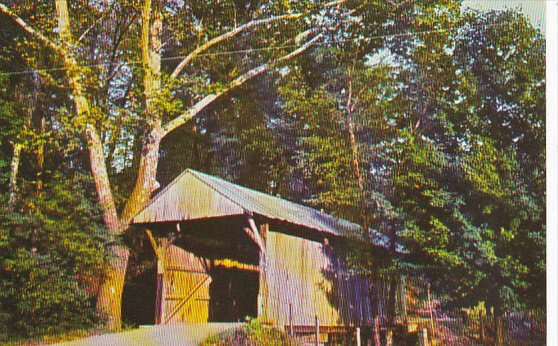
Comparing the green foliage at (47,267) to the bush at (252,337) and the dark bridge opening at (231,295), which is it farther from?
the bush at (252,337)

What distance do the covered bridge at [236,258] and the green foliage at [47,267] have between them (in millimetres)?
1631

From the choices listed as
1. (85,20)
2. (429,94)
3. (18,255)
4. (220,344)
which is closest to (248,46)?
(85,20)

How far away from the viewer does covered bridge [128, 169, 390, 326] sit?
41.6ft

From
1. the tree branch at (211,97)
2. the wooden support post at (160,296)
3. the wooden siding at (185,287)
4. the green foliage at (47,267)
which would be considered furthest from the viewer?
the tree branch at (211,97)

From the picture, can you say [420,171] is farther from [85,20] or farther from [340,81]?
[85,20]

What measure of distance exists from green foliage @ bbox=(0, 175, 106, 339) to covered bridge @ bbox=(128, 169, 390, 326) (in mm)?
1631

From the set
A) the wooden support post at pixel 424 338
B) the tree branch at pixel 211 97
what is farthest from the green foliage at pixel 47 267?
the wooden support post at pixel 424 338

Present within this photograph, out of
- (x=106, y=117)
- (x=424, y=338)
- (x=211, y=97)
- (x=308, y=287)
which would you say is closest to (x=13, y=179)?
(x=106, y=117)

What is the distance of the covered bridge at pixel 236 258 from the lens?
1269 cm

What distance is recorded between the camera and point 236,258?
57.5ft

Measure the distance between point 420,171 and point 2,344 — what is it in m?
10.4

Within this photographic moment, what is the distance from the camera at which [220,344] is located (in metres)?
9.94

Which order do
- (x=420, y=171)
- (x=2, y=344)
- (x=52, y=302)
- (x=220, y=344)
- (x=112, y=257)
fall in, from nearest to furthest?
(x=220, y=344) → (x=420, y=171) → (x=2, y=344) → (x=52, y=302) → (x=112, y=257)

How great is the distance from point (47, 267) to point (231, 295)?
6.46m
